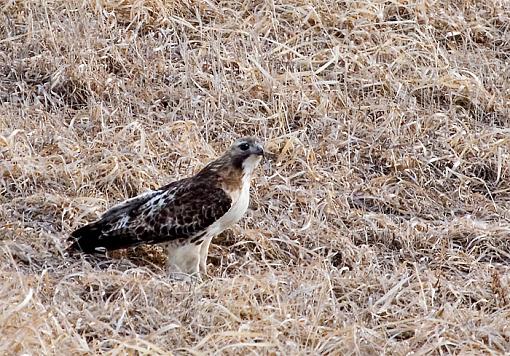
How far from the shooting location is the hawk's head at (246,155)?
758 cm

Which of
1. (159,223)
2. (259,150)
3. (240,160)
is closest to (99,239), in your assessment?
(159,223)

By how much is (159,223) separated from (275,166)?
1522 millimetres

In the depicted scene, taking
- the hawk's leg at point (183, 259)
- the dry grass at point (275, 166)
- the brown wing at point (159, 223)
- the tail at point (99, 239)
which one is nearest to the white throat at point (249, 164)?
the brown wing at point (159, 223)

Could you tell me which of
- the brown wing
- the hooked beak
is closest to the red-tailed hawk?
the brown wing

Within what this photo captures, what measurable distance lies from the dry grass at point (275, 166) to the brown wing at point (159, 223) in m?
0.13

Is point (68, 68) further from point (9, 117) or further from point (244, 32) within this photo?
point (244, 32)

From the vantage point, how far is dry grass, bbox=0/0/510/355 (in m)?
6.42

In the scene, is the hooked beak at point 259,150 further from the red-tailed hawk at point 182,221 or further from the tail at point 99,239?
the tail at point 99,239

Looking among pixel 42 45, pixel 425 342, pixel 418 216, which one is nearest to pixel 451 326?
pixel 425 342

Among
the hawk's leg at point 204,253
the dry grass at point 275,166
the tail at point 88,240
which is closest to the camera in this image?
the dry grass at point 275,166

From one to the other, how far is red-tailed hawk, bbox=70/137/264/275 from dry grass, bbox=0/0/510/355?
0.14m

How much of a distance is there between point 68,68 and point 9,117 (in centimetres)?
76

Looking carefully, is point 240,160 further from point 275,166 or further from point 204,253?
point 275,166

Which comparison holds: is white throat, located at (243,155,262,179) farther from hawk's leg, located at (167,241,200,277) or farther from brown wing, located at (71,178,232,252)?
hawk's leg, located at (167,241,200,277)
